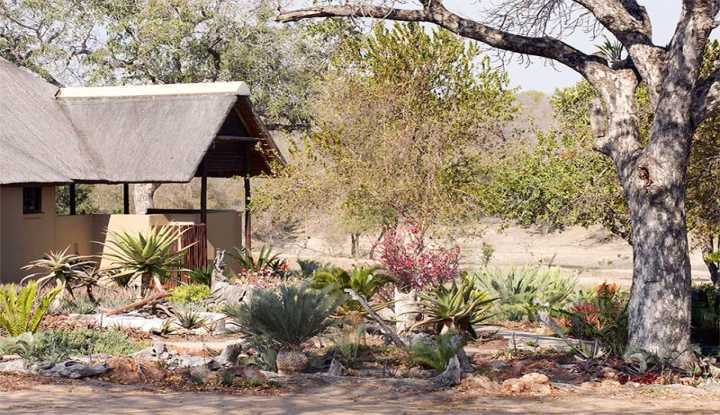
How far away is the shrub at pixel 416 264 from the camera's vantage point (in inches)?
663

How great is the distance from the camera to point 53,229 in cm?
2320

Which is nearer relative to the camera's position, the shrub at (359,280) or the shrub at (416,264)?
the shrub at (416,264)

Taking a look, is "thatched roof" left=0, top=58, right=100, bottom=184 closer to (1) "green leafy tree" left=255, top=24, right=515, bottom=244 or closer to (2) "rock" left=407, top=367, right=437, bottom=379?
(1) "green leafy tree" left=255, top=24, right=515, bottom=244

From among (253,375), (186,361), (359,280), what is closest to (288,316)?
(253,375)

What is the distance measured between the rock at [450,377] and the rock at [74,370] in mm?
3896

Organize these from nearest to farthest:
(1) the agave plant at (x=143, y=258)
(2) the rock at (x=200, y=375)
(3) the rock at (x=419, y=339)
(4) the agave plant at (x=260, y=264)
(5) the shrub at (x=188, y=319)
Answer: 1. (2) the rock at (x=200, y=375)
2. (3) the rock at (x=419, y=339)
3. (5) the shrub at (x=188, y=319)
4. (1) the agave plant at (x=143, y=258)
5. (4) the agave plant at (x=260, y=264)

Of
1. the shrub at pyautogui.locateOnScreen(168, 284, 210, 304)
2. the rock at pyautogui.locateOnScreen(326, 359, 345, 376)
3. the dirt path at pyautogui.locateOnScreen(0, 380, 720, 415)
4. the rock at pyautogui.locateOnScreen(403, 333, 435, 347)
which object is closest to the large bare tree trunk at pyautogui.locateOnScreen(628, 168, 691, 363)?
the dirt path at pyautogui.locateOnScreen(0, 380, 720, 415)

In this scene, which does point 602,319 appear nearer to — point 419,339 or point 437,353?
point 419,339

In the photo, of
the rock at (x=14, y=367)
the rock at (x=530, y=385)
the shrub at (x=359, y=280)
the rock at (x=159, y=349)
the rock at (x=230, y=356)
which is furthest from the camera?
the shrub at (x=359, y=280)

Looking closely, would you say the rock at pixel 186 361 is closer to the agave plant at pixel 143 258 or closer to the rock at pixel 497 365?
the rock at pixel 497 365

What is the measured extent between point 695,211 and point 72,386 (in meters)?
12.9

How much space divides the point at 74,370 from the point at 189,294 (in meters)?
8.48

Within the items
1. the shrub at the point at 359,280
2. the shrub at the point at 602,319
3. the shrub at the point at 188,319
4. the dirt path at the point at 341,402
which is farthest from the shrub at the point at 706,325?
the shrub at the point at 188,319

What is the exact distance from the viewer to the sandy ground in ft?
139
